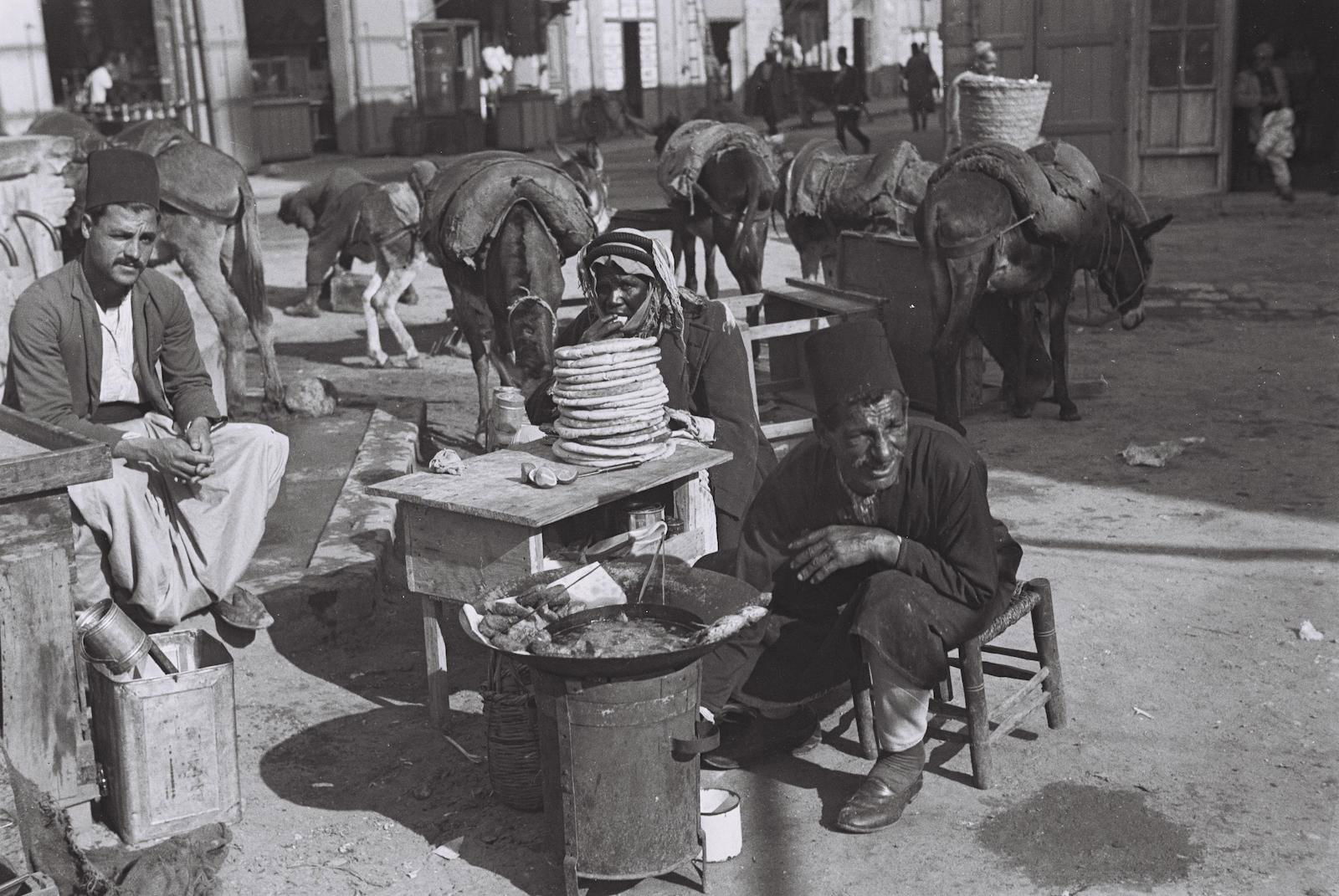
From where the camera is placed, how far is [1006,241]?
28.0 feet

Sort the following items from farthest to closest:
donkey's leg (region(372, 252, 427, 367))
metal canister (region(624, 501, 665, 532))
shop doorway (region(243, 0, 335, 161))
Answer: shop doorway (region(243, 0, 335, 161))
donkey's leg (region(372, 252, 427, 367))
metal canister (region(624, 501, 665, 532))

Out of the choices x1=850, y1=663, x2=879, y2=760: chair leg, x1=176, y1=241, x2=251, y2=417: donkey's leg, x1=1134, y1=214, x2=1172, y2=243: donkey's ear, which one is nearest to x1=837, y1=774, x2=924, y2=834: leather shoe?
x1=850, y1=663, x2=879, y2=760: chair leg

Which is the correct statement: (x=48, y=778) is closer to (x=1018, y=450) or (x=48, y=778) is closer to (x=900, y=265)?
(x=1018, y=450)

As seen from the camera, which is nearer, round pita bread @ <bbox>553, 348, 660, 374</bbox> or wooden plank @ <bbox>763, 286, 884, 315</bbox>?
round pita bread @ <bbox>553, 348, 660, 374</bbox>

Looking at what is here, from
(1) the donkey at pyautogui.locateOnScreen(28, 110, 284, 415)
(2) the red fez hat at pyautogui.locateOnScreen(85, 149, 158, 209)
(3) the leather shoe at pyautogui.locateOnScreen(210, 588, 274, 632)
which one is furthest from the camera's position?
(1) the donkey at pyautogui.locateOnScreen(28, 110, 284, 415)

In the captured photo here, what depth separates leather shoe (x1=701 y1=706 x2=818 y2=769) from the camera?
4.66 meters

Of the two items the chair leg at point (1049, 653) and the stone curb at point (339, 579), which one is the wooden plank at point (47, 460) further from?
the chair leg at point (1049, 653)

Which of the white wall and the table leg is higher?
the white wall

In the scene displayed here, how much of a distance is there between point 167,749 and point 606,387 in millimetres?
1695

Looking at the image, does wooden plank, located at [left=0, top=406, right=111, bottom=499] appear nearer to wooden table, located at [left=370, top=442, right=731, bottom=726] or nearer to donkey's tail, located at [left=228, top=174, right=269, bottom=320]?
wooden table, located at [left=370, top=442, right=731, bottom=726]


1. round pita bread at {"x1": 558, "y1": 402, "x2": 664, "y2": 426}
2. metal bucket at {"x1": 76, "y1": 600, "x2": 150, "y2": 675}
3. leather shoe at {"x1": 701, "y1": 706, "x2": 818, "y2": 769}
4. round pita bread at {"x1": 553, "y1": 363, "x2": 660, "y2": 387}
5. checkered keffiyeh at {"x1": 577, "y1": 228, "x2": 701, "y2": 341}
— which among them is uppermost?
checkered keffiyeh at {"x1": 577, "y1": 228, "x2": 701, "y2": 341}

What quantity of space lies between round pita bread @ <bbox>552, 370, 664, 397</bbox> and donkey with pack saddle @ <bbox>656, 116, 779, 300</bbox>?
256 inches

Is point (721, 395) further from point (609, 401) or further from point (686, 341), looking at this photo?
point (609, 401)

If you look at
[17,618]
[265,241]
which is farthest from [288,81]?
[17,618]
